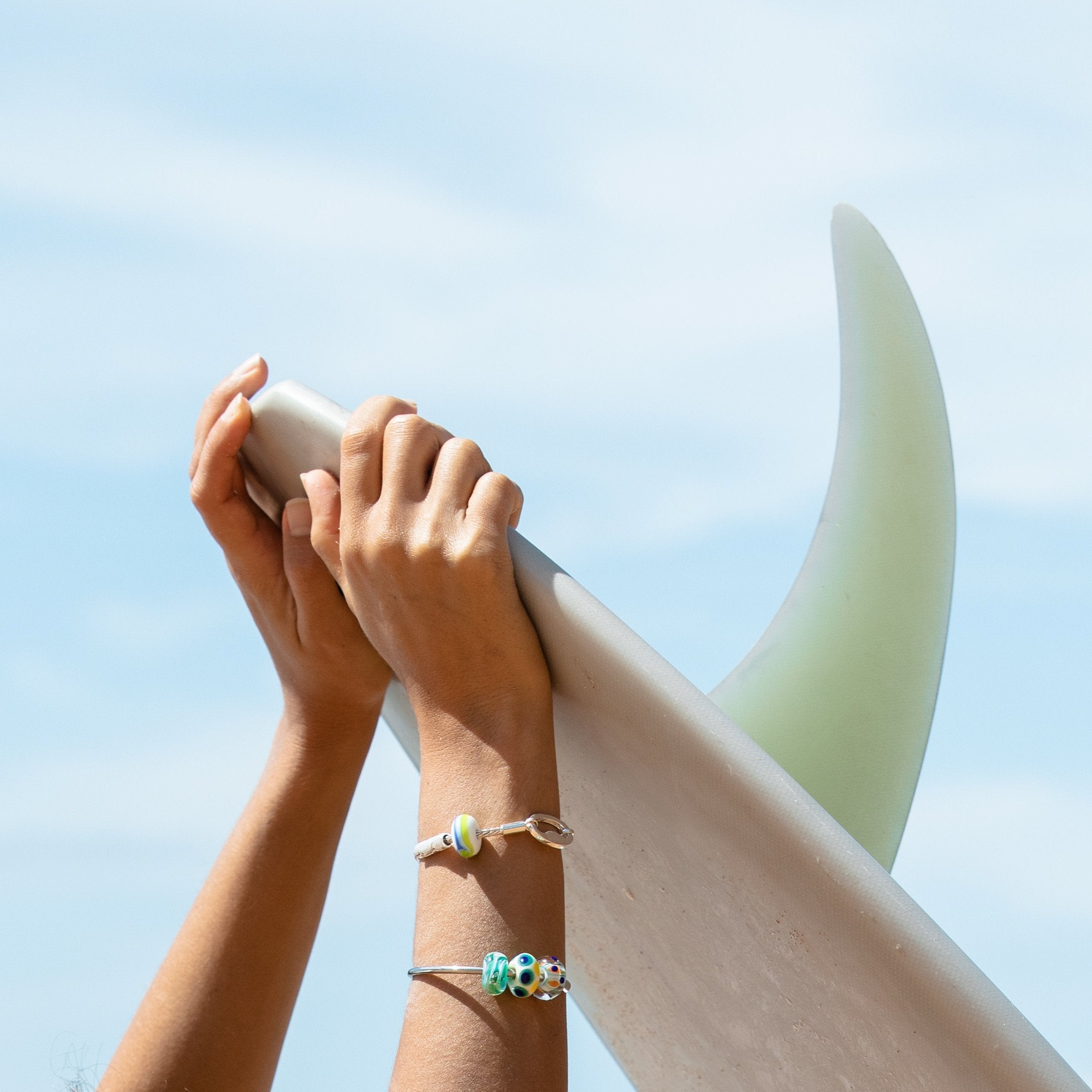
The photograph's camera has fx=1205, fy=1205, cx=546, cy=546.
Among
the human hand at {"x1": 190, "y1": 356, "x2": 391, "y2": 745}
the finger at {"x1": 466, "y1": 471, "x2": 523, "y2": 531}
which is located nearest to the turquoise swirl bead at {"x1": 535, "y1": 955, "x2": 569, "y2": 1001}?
the finger at {"x1": 466, "y1": 471, "x2": 523, "y2": 531}

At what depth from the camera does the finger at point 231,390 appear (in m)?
1.31

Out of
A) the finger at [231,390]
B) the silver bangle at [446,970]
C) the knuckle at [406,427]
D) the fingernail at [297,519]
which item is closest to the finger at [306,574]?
the fingernail at [297,519]

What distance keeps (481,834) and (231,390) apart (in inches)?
24.7

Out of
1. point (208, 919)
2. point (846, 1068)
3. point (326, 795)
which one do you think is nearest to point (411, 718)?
point (326, 795)

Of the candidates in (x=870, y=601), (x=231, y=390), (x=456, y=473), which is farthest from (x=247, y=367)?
(x=870, y=601)

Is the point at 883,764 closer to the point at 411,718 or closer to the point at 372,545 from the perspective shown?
the point at 411,718

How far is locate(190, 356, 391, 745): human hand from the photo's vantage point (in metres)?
1.28

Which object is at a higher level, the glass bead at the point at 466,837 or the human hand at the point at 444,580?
the human hand at the point at 444,580

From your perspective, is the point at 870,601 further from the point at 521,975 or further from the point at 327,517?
the point at 521,975

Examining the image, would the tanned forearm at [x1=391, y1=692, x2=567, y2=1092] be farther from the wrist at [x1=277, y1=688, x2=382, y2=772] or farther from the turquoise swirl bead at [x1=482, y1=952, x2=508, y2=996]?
the wrist at [x1=277, y1=688, x2=382, y2=772]

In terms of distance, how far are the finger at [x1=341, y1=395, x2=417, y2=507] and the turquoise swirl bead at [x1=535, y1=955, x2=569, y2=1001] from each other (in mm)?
409

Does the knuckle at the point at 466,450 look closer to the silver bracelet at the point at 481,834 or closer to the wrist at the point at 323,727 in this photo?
the silver bracelet at the point at 481,834

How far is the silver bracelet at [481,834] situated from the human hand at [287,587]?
1.42ft

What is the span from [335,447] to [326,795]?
17.4 inches
